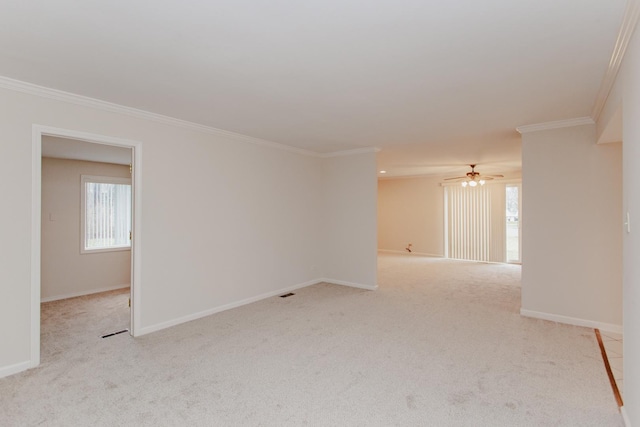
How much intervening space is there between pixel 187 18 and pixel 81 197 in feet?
16.0

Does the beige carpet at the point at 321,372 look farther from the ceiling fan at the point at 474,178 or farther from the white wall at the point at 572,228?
the ceiling fan at the point at 474,178

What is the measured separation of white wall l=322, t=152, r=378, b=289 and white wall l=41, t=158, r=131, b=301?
3.87 metres

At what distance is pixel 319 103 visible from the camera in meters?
3.30

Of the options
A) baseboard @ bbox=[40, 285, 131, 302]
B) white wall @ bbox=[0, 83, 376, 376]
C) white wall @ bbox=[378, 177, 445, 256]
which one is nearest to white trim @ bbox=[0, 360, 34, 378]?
white wall @ bbox=[0, 83, 376, 376]

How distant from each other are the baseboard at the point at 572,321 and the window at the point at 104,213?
20.8 feet

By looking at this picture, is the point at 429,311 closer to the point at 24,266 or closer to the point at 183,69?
the point at 183,69

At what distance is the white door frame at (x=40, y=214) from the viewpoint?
2898mm

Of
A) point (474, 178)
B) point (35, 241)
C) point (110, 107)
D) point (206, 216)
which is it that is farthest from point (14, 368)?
point (474, 178)

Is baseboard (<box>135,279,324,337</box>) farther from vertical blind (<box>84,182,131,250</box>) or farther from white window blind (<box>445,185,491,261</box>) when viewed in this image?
white window blind (<box>445,185,491,261</box>)

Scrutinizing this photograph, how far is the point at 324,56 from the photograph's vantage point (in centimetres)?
230

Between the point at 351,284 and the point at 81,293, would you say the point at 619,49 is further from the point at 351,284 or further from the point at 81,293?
the point at 81,293

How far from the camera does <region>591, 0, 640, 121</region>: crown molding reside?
1.78 meters

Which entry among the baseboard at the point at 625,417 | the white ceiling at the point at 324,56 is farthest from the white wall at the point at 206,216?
the baseboard at the point at 625,417

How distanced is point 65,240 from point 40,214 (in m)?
2.72
